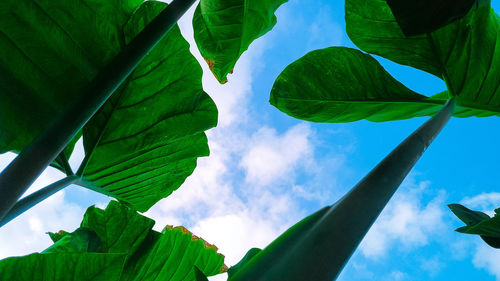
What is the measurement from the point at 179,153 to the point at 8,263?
66cm

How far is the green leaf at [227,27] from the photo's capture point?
1.25 metres

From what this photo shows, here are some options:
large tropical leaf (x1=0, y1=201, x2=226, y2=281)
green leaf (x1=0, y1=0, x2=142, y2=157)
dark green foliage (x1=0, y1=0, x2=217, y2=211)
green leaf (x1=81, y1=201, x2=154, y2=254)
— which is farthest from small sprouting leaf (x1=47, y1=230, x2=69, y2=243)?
green leaf (x1=0, y1=0, x2=142, y2=157)

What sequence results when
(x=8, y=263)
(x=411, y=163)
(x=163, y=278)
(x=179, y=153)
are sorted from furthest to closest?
(x=163, y=278), (x=179, y=153), (x=8, y=263), (x=411, y=163)

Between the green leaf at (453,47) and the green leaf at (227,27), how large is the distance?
27cm

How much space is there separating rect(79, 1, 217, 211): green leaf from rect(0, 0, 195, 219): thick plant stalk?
0.25 metres

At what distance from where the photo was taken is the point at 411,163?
62 cm

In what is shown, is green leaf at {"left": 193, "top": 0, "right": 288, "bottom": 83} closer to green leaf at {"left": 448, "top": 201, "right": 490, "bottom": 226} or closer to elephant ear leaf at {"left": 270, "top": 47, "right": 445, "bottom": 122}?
elephant ear leaf at {"left": 270, "top": 47, "right": 445, "bottom": 122}

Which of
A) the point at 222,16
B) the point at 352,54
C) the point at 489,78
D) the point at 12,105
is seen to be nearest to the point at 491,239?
the point at 489,78

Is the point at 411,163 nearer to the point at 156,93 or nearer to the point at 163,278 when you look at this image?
the point at 156,93

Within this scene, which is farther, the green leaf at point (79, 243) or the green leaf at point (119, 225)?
the green leaf at point (119, 225)

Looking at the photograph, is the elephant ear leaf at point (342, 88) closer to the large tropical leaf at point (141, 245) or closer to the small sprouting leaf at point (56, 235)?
the large tropical leaf at point (141, 245)

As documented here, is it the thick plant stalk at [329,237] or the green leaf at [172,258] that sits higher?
the green leaf at [172,258]

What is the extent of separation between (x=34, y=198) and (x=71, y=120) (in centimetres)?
35

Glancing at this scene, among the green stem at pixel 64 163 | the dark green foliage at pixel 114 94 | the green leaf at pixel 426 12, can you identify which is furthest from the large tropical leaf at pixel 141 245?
the green leaf at pixel 426 12
